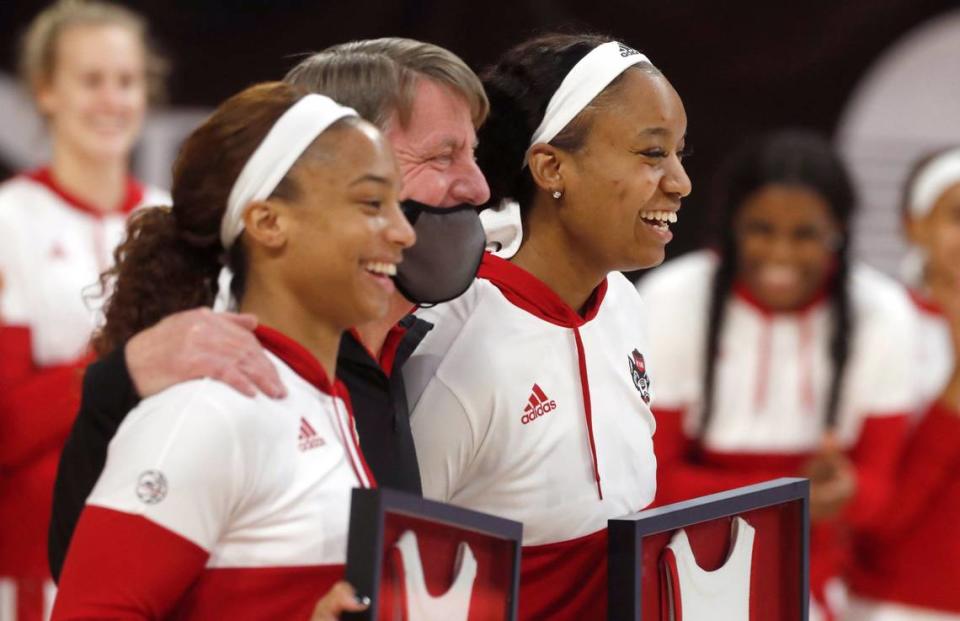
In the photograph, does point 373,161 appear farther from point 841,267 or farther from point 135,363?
point 841,267

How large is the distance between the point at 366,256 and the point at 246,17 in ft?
14.0

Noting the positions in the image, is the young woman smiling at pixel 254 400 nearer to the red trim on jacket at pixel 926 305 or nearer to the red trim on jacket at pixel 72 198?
the red trim on jacket at pixel 72 198

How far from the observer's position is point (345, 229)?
193 cm

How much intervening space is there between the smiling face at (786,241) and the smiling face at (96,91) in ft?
5.68

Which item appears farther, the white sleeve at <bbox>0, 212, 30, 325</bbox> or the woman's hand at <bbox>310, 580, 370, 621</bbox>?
the white sleeve at <bbox>0, 212, 30, 325</bbox>

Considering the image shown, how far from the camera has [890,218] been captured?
6.89 metres

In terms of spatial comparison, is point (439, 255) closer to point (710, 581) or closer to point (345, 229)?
point (345, 229)

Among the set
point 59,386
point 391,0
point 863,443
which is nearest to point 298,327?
point 59,386

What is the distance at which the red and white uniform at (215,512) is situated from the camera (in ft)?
5.87

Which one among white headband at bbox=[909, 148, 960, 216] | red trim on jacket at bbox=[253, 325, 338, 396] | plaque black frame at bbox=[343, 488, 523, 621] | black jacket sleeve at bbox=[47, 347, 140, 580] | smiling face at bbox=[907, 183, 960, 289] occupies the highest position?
white headband at bbox=[909, 148, 960, 216]

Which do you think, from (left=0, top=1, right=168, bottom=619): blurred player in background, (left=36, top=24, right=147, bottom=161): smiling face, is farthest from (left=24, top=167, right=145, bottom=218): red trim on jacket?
(left=36, top=24, right=147, bottom=161): smiling face

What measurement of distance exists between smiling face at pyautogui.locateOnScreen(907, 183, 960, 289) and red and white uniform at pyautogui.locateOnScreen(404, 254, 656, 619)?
2.71 m

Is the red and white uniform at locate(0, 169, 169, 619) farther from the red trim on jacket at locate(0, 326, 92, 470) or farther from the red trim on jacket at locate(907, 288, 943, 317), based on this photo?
the red trim on jacket at locate(907, 288, 943, 317)

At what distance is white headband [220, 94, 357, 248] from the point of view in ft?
6.35
